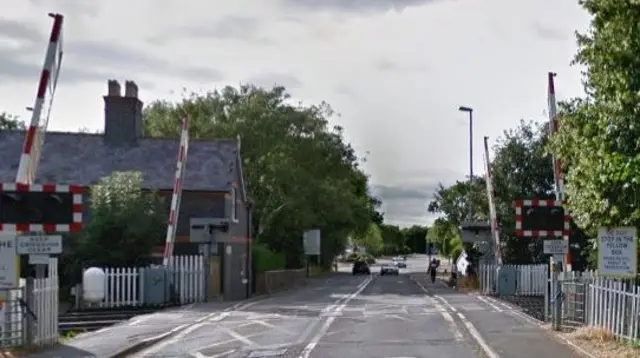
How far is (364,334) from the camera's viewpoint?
70.6ft

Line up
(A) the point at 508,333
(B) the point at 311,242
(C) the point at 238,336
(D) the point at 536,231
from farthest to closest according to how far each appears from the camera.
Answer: (B) the point at 311,242 < (D) the point at 536,231 < (A) the point at 508,333 < (C) the point at 238,336

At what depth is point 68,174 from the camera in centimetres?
4534

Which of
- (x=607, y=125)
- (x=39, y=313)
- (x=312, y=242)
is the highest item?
(x=607, y=125)

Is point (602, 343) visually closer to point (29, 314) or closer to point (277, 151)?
point (29, 314)

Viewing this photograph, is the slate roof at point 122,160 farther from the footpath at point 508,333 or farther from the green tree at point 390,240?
the green tree at point 390,240

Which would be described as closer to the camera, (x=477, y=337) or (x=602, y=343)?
(x=602, y=343)

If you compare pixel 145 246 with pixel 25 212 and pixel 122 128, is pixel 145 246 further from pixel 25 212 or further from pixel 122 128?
pixel 25 212

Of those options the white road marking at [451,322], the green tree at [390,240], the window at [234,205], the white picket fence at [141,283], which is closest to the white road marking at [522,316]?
the white road marking at [451,322]

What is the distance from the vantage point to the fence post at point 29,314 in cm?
1750

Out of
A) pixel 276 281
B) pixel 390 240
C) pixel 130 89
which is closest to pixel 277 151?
pixel 276 281

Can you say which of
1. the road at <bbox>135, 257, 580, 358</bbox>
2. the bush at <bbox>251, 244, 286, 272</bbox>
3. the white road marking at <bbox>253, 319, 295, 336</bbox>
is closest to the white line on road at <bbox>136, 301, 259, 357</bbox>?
the road at <bbox>135, 257, 580, 358</bbox>

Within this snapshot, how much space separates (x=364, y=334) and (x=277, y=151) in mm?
46885

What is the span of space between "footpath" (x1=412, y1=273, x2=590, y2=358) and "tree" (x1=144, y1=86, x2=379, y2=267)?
120 ft

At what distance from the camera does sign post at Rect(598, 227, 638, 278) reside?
18.3 m
